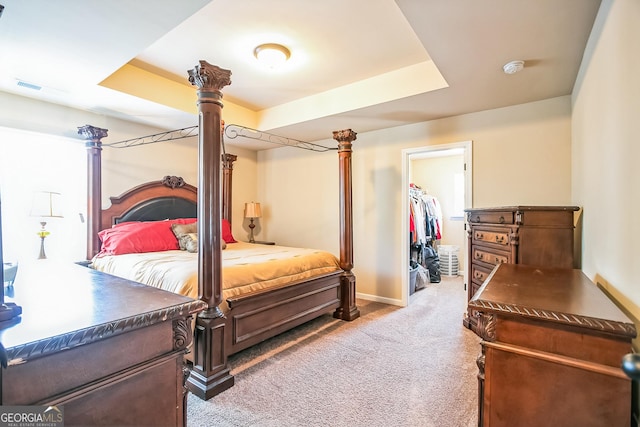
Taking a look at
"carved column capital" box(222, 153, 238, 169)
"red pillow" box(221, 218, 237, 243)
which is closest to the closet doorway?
"carved column capital" box(222, 153, 238, 169)

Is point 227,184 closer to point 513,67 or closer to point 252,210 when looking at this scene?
point 252,210

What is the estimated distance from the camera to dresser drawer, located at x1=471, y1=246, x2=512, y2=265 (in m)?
2.53

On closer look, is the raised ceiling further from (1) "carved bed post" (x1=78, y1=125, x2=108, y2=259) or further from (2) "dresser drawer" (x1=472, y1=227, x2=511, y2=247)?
(2) "dresser drawer" (x1=472, y1=227, x2=511, y2=247)

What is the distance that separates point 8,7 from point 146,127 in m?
2.36

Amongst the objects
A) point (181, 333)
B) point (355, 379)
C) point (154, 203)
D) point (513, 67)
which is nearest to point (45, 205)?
point (154, 203)

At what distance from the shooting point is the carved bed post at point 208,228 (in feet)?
6.75

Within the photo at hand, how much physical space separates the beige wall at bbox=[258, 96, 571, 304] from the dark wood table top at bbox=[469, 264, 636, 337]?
5.84ft

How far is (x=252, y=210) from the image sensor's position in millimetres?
5215

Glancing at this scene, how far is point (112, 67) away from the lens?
254 centimetres

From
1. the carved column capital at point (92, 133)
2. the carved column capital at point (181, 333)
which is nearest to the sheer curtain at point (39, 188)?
the carved column capital at point (92, 133)

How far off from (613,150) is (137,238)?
3.93 metres

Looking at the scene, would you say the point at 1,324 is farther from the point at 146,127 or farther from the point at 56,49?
the point at 146,127

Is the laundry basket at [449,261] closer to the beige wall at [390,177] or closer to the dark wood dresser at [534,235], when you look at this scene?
the beige wall at [390,177]

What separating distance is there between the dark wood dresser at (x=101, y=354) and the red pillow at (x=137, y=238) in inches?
84.1
